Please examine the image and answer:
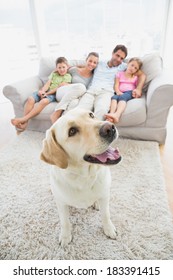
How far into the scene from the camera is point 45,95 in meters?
2.38

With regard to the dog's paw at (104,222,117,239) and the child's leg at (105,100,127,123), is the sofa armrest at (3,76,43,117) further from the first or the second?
the dog's paw at (104,222,117,239)

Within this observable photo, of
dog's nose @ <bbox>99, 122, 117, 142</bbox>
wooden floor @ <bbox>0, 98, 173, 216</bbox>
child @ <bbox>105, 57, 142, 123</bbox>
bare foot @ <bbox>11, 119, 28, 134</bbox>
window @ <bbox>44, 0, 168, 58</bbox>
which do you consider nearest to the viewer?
dog's nose @ <bbox>99, 122, 117, 142</bbox>

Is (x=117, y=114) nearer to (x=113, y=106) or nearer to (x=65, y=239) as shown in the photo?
(x=113, y=106)

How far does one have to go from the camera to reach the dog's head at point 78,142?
2.95ft

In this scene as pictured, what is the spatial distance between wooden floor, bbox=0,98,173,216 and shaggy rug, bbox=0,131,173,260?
69mm

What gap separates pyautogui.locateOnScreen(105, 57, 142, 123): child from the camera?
2.06 meters

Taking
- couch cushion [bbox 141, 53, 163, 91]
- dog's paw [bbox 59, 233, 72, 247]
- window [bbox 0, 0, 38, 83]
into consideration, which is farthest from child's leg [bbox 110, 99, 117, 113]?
window [bbox 0, 0, 38, 83]

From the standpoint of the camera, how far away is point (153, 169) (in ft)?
5.70

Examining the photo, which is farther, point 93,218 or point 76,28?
point 76,28

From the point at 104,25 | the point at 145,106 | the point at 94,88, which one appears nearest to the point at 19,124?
the point at 94,88

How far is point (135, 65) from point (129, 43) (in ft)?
5.68

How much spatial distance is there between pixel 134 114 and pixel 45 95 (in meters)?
1.05

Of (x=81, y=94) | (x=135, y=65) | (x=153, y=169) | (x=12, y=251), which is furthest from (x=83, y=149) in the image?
(x=135, y=65)

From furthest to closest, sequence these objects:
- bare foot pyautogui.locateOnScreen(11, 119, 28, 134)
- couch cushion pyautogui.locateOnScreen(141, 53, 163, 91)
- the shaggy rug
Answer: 1. bare foot pyautogui.locateOnScreen(11, 119, 28, 134)
2. couch cushion pyautogui.locateOnScreen(141, 53, 163, 91)
3. the shaggy rug
